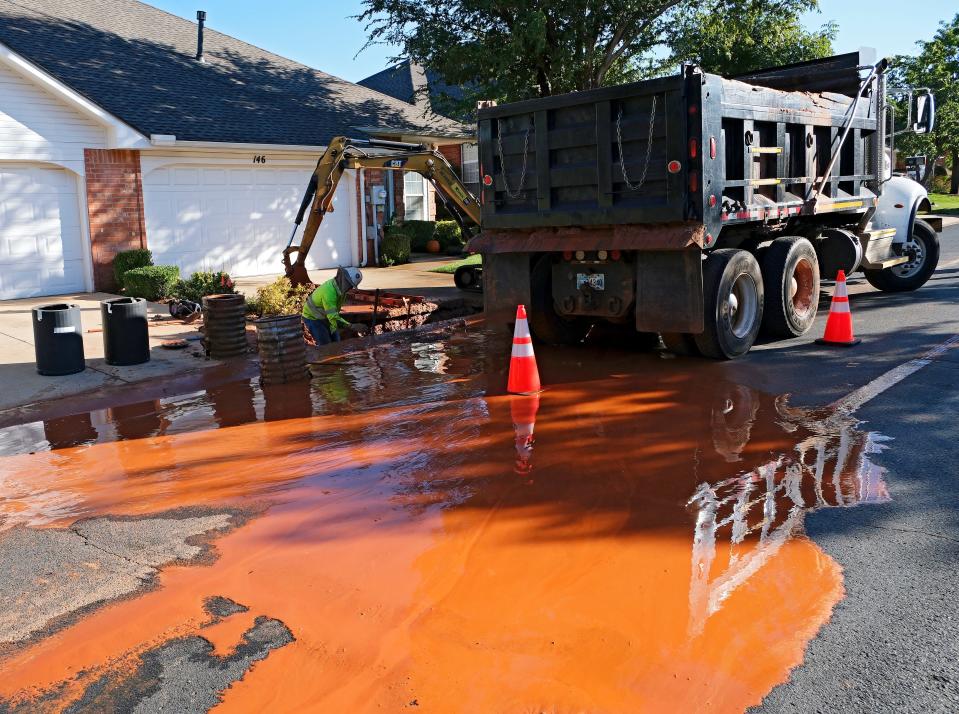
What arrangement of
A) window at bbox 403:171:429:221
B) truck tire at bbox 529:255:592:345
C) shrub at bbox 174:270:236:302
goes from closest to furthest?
truck tire at bbox 529:255:592:345
shrub at bbox 174:270:236:302
window at bbox 403:171:429:221

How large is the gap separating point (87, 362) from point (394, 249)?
11.6 m

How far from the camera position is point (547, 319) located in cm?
998

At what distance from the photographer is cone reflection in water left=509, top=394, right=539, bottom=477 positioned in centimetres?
606

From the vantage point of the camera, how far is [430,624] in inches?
155

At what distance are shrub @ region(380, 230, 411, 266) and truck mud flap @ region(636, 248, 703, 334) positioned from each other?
505 inches

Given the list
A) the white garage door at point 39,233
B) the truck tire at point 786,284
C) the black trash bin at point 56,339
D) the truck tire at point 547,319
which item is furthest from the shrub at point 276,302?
the truck tire at point 786,284

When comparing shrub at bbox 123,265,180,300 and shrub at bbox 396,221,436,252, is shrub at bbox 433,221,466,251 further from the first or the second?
shrub at bbox 123,265,180,300

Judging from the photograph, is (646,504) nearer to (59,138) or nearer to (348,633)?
(348,633)

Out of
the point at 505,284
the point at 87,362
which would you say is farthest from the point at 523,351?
the point at 87,362

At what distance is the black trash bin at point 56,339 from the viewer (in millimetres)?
9062

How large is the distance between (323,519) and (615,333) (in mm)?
6105

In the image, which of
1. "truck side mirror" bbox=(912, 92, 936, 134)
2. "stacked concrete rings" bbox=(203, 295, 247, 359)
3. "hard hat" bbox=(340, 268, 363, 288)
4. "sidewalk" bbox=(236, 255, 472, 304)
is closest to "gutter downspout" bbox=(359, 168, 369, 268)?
"sidewalk" bbox=(236, 255, 472, 304)

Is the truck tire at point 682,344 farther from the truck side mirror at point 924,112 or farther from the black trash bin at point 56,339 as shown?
the black trash bin at point 56,339

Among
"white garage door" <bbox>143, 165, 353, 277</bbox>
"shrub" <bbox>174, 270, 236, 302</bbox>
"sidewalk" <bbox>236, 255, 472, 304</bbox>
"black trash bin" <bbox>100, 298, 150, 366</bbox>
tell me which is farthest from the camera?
"white garage door" <bbox>143, 165, 353, 277</bbox>
